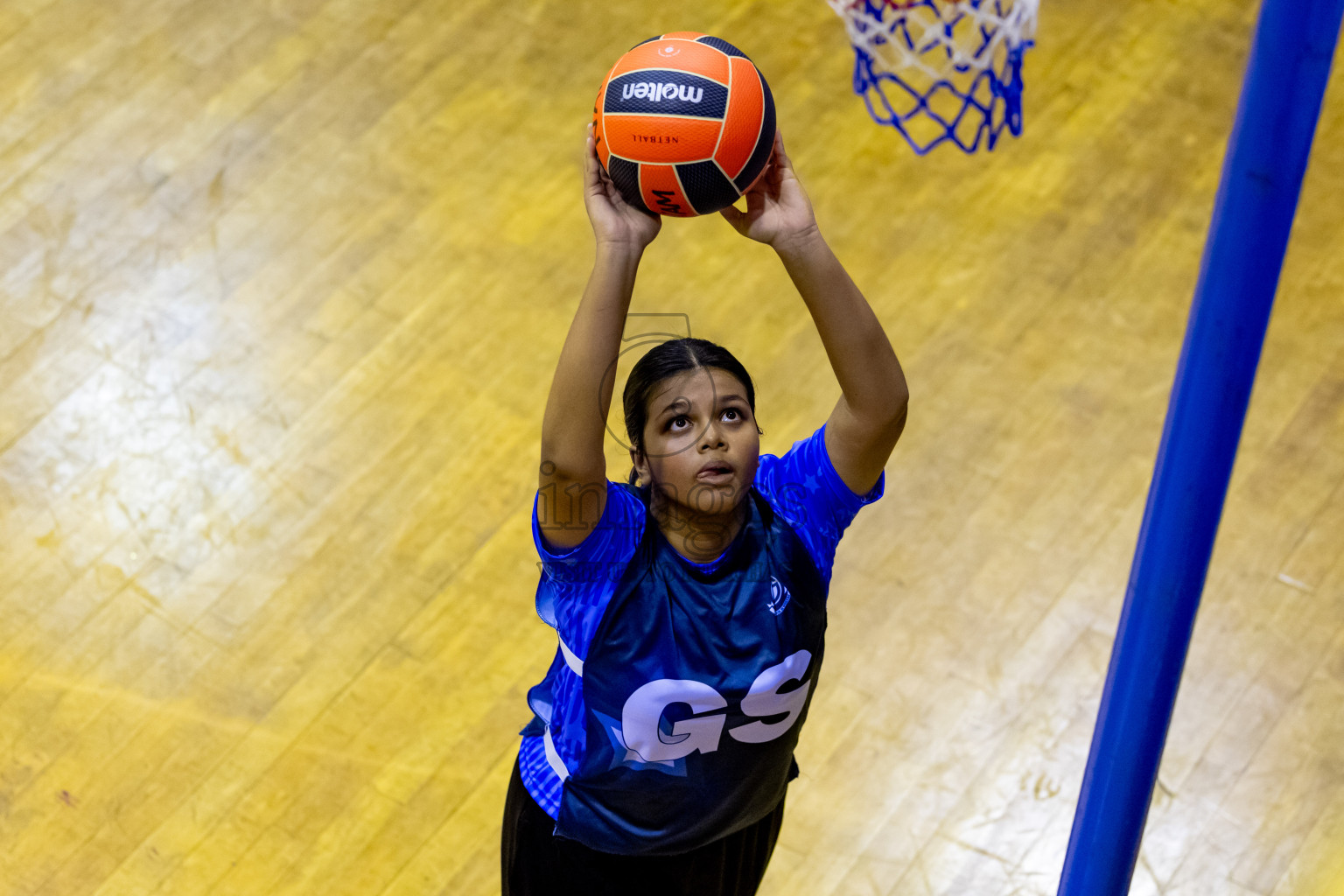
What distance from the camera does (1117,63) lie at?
4.66 metres

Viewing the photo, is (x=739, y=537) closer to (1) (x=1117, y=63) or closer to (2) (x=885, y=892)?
(2) (x=885, y=892)

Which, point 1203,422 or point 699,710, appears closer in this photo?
point 1203,422

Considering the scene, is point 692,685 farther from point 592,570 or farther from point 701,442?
point 701,442

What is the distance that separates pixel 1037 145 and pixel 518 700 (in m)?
2.49

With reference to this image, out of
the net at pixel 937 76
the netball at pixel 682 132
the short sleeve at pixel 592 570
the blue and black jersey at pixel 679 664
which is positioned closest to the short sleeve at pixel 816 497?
the blue and black jersey at pixel 679 664

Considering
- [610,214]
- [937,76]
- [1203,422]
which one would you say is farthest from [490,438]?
[1203,422]

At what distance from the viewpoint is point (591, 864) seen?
1985 mm

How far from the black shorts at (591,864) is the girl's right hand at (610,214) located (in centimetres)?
→ 80

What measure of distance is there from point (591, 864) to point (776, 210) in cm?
96

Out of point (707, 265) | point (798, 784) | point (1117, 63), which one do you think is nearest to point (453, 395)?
point (707, 265)

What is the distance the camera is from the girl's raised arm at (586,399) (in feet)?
5.59

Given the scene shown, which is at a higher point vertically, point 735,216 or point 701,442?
point 735,216

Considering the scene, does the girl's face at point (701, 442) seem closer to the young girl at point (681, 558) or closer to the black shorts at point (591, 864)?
the young girl at point (681, 558)

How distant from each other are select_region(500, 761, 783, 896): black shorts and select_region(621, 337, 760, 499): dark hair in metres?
0.52
